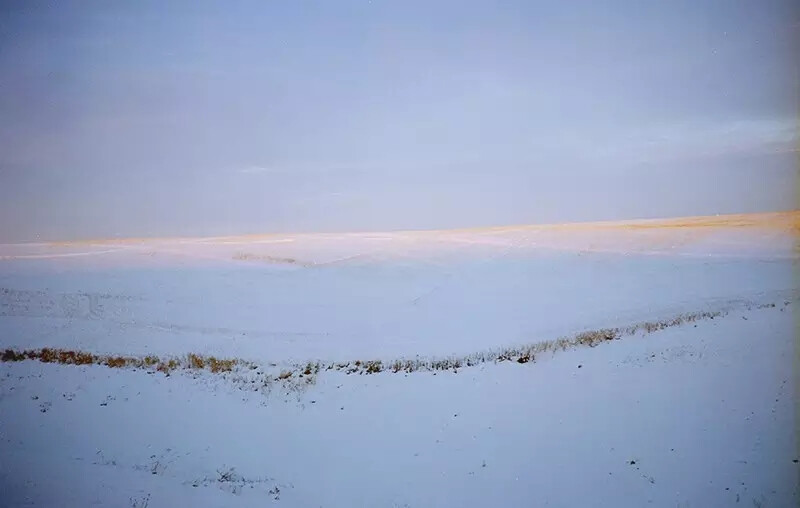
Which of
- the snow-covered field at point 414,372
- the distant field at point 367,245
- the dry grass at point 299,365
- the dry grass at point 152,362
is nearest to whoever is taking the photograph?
the snow-covered field at point 414,372

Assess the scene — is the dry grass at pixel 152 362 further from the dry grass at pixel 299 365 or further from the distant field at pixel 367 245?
the distant field at pixel 367 245

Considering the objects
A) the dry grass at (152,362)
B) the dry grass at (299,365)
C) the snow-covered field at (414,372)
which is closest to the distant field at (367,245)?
the snow-covered field at (414,372)

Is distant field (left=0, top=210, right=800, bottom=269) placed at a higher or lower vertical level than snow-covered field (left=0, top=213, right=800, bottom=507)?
higher

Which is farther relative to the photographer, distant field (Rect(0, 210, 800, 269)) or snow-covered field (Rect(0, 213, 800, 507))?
distant field (Rect(0, 210, 800, 269))

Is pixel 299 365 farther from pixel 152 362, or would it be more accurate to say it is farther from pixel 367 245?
pixel 152 362

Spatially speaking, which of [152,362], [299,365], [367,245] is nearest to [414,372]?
[299,365]

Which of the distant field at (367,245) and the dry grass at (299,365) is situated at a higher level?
the distant field at (367,245)

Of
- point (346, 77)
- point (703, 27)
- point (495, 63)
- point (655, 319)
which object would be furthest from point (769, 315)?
point (346, 77)

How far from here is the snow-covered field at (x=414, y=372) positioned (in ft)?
18.0

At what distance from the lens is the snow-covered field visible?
216 inches

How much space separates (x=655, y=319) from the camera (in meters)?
6.80

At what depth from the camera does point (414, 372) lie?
293 inches

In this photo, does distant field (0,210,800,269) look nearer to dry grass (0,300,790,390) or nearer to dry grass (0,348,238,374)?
dry grass (0,300,790,390)

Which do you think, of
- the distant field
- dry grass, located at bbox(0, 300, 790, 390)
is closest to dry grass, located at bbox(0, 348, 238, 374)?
dry grass, located at bbox(0, 300, 790, 390)
